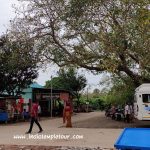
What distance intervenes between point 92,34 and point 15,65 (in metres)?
6.86

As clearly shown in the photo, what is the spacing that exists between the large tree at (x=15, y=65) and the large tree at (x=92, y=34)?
87 centimetres

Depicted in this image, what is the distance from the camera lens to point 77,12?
26984 mm

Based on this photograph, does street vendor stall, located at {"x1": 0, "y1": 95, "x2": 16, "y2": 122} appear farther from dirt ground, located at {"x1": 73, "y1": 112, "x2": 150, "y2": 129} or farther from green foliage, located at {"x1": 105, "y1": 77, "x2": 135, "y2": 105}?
green foliage, located at {"x1": 105, "y1": 77, "x2": 135, "y2": 105}

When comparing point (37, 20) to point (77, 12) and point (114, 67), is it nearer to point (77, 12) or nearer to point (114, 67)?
point (77, 12)

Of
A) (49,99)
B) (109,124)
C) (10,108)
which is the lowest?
(109,124)

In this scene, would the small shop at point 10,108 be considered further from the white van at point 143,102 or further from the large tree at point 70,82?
the large tree at point 70,82

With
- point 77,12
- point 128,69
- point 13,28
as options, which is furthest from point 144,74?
point 13,28

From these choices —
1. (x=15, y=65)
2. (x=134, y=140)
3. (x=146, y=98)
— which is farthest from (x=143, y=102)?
(x=134, y=140)

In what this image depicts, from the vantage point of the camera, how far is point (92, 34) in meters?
27.7

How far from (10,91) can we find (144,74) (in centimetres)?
1503

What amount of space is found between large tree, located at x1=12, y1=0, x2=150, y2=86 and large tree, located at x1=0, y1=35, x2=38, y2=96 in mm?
872

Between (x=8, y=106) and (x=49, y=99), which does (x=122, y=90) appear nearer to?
(x=49, y=99)

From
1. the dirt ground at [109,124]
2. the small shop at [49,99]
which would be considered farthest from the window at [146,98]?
the small shop at [49,99]

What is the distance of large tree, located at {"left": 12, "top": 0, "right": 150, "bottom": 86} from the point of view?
26328 millimetres
